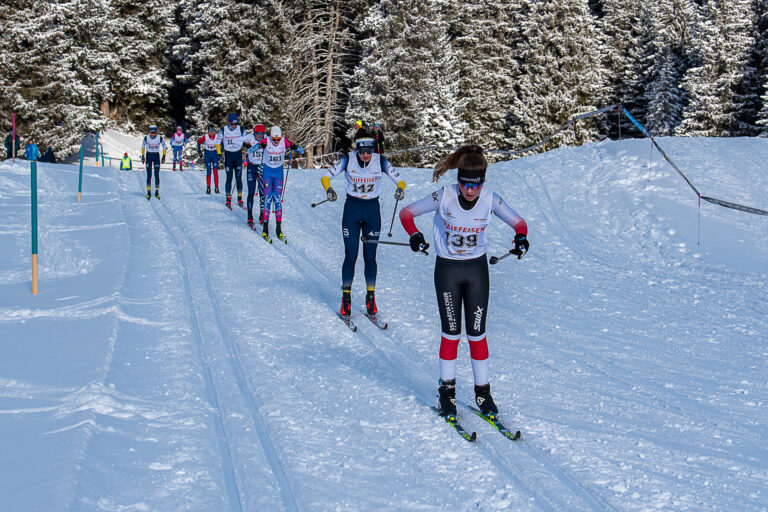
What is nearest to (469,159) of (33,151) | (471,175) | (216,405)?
(471,175)

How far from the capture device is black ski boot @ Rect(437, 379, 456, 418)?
17.7 feet

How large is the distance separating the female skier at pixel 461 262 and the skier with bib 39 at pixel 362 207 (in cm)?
302

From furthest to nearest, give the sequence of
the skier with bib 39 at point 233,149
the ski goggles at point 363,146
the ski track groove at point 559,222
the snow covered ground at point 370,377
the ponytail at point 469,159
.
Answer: the skier with bib 39 at point 233,149 → the ski track groove at point 559,222 → the ski goggles at point 363,146 → the ponytail at point 469,159 → the snow covered ground at point 370,377

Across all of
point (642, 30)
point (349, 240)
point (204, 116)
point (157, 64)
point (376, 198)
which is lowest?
point (349, 240)

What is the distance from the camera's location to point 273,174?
1376 centimetres

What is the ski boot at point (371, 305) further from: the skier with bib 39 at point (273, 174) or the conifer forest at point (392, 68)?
the conifer forest at point (392, 68)

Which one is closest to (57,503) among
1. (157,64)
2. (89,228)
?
(89,228)

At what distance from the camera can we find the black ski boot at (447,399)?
5.40m

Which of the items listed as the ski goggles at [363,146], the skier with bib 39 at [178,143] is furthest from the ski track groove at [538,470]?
the skier with bib 39 at [178,143]

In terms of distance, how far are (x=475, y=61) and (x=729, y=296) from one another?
38634mm

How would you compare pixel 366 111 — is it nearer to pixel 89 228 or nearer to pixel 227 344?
pixel 89 228

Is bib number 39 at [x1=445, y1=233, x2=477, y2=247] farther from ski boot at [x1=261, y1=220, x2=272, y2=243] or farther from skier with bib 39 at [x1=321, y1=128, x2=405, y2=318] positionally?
ski boot at [x1=261, y1=220, x2=272, y2=243]

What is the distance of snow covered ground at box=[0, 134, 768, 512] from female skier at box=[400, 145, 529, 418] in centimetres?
34

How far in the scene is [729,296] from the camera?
9641 mm
